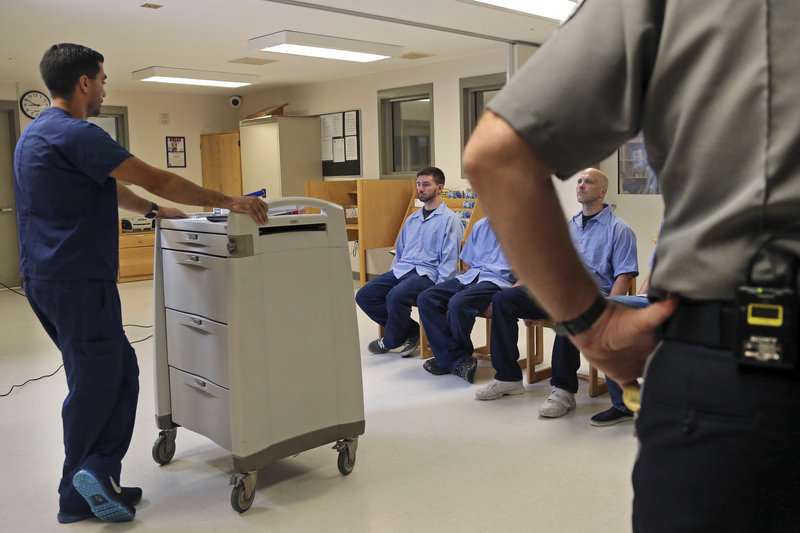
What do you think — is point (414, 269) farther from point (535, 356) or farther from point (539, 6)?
point (539, 6)

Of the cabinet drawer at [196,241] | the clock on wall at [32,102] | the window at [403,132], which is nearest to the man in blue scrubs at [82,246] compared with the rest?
the cabinet drawer at [196,241]

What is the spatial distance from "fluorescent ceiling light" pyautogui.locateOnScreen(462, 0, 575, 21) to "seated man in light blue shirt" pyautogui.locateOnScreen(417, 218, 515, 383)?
4.88ft

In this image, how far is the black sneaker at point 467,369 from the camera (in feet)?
13.5

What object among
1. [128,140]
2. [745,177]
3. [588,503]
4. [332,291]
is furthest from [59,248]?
[128,140]

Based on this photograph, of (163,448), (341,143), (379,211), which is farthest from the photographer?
(341,143)

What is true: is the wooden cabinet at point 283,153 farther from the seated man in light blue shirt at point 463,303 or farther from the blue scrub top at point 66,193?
the blue scrub top at point 66,193

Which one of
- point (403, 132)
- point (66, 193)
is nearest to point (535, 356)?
point (66, 193)

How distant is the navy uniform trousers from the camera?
703 mm

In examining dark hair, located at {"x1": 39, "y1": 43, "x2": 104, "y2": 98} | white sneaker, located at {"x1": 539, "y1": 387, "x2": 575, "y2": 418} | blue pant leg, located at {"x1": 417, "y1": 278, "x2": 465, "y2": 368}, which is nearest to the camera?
dark hair, located at {"x1": 39, "y1": 43, "x2": 104, "y2": 98}

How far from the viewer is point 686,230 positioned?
0.76m

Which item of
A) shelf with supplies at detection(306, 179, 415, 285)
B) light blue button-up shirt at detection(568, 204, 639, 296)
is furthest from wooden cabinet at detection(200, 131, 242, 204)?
light blue button-up shirt at detection(568, 204, 639, 296)

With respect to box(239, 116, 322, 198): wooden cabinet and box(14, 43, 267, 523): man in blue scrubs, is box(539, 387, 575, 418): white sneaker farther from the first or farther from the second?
box(239, 116, 322, 198): wooden cabinet

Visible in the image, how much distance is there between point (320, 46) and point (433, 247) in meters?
2.36

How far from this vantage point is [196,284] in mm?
2717
